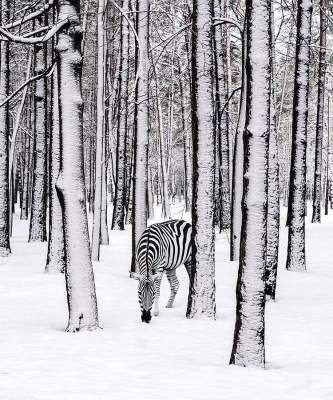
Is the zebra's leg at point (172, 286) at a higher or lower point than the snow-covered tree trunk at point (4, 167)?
lower

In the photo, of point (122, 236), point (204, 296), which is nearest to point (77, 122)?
point (204, 296)

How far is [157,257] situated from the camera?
383 inches

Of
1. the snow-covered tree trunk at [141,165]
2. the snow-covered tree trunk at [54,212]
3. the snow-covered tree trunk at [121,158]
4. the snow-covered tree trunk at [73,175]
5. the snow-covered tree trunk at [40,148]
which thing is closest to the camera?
the snow-covered tree trunk at [73,175]

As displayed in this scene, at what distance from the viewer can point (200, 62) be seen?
8523 millimetres

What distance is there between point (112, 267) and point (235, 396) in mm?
10199

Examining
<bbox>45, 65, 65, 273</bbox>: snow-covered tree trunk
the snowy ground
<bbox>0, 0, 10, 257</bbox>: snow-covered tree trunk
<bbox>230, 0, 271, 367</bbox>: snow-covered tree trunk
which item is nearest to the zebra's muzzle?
the snowy ground

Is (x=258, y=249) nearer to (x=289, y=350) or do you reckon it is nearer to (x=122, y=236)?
(x=289, y=350)

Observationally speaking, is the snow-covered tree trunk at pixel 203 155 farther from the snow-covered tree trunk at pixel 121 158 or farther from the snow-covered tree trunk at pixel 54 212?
the snow-covered tree trunk at pixel 121 158

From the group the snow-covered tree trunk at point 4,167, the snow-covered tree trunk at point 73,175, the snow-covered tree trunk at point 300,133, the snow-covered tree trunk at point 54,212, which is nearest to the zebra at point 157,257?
the snow-covered tree trunk at point 73,175

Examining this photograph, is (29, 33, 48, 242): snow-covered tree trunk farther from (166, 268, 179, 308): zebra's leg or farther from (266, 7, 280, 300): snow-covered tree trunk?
(166, 268, 179, 308): zebra's leg

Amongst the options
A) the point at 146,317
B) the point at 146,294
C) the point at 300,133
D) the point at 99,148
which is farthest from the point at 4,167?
the point at 146,317

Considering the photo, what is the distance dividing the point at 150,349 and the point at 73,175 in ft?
7.98

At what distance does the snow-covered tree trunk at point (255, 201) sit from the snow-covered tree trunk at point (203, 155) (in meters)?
2.36

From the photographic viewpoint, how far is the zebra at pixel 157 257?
906 cm
